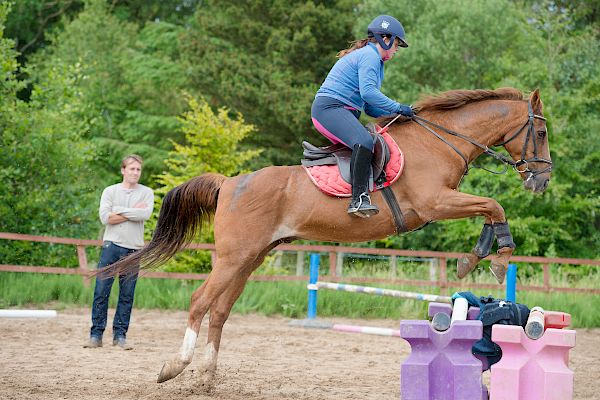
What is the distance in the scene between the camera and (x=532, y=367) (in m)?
4.55

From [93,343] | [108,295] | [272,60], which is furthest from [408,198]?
[272,60]

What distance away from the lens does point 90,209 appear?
Answer: 14.9 m

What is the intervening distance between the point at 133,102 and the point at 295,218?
23.9 m

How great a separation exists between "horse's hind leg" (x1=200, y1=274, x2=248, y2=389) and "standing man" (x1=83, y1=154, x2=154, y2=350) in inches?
78.2

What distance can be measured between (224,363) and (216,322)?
4.37ft

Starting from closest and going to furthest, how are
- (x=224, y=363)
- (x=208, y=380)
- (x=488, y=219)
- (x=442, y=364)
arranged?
(x=442, y=364) < (x=488, y=219) < (x=208, y=380) < (x=224, y=363)

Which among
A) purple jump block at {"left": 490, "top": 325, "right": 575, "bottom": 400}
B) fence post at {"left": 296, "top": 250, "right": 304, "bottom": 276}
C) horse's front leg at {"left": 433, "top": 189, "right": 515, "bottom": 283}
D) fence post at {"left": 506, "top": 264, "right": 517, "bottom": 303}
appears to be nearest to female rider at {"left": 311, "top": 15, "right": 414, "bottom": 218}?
horse's front leg at {"left": 433, "top": 189, "right": 515, "bottom": 283}

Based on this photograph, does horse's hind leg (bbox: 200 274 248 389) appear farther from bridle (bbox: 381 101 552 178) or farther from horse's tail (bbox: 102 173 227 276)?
bridle (bbox: 381 101 552 178)

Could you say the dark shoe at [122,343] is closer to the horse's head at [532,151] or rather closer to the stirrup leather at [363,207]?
the stirrup leather at [363,207]

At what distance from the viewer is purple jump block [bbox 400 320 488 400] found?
457cm

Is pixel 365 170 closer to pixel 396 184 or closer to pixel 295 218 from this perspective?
pixel 396 184

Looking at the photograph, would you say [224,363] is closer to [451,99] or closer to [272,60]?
[451,99]

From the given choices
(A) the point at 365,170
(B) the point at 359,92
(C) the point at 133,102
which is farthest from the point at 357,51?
(C) the point at 133,102

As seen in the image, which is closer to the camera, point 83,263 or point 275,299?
point 83,263
